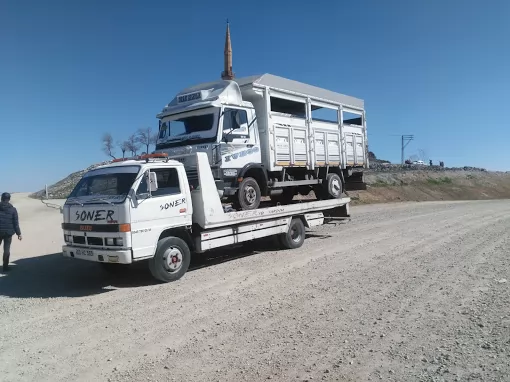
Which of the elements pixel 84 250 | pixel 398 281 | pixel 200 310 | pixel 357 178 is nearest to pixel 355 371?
pixel 200 310

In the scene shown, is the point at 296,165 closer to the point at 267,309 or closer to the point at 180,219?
the point at 180,219

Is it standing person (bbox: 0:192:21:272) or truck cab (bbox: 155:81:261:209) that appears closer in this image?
standing person (bbox: 0:192:21:272)

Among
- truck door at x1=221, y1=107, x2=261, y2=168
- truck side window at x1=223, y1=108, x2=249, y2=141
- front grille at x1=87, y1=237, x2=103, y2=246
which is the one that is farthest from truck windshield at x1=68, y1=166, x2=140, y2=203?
truck side window at x1=223, y1=108, x2=249, y2=141

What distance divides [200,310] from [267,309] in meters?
0.96

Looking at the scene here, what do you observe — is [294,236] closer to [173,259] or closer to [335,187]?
[335,187]

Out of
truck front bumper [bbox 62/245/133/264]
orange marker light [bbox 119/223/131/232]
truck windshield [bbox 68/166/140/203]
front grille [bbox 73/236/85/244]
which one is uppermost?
truck windshield [bbox 68/166/140/203]

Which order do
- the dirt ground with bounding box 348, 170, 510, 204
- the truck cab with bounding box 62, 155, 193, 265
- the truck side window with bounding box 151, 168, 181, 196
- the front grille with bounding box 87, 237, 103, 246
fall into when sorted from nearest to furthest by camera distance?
the truck cab with bounding box 62, 155, 193, 265, the front grille with bounding box 87, 237, 103, 246, the truck side window with bounding box 151, 168, 181, 196, the dirt ground with bounding box 348, 170, 510, 204

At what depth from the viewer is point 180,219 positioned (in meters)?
7.47

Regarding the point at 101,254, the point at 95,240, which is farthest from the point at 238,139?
the point at 101,254

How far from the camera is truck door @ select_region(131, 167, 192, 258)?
6738mm

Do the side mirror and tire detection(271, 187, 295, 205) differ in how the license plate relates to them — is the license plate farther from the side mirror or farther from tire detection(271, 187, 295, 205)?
tire detection(271, 187, 295, 205)

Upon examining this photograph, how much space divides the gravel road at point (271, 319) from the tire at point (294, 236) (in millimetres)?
863

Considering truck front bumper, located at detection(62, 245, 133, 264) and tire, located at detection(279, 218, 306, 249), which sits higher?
truck front bumper, located at detection(62, 245, 133, 264)

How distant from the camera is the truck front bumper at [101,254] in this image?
6.52m
